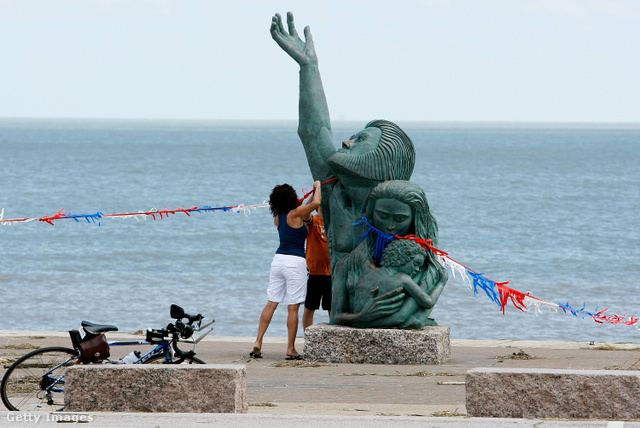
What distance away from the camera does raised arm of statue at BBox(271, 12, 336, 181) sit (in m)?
10.2

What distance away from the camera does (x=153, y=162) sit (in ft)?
252

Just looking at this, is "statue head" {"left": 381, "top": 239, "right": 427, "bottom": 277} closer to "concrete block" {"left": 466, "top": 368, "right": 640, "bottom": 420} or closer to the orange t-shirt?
the orange t-shirt

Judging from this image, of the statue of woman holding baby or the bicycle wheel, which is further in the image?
the statue of woman holding baby

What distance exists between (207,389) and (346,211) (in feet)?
12.5

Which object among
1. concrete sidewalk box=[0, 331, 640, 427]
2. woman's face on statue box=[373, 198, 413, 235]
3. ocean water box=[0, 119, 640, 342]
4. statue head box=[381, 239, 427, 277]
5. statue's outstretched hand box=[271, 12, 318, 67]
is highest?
statue's outstretched hand box=[271, 12, 318, 67]

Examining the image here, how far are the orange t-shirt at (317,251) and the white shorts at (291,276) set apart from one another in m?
0.58

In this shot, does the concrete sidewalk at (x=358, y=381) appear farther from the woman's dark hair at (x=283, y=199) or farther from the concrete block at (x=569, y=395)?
the woman's dark hair at (x=283, y=199)

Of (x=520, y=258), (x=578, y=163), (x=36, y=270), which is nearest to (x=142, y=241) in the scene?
(x=36, y=270)

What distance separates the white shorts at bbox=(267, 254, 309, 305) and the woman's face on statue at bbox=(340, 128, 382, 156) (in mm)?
1166

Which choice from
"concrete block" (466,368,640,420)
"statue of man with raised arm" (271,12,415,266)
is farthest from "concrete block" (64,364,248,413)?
"statue of man with raised arm" (271,12,415,266)

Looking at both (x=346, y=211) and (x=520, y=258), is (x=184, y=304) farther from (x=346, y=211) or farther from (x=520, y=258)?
(x=520, y=258)

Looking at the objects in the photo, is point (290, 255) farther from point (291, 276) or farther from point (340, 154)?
point (340, 154)

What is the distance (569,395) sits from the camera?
20.8ft

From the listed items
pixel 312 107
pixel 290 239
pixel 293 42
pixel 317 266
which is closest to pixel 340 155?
pixel 312 107
